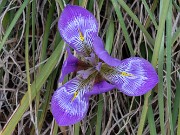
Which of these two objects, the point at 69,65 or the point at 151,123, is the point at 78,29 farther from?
the point at 151,123

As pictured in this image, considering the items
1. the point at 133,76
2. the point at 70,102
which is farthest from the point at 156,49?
the point at 70,102

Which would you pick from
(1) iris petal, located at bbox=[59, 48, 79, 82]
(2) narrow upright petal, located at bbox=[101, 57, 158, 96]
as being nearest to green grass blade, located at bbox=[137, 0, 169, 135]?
(2) narrow upright petal, located at bbox=[101, 57, 158, 96]

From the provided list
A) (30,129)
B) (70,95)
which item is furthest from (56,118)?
(30,129)

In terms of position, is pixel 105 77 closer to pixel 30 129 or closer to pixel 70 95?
pixel 70 95

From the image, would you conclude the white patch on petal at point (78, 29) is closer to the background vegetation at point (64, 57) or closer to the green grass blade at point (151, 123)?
the background vegetation at point (64, 57)

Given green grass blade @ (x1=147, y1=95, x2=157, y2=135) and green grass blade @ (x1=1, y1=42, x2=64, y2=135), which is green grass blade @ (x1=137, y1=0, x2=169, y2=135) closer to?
green grass blade @ (x1=147, y1=95, x2=157, y2=135)

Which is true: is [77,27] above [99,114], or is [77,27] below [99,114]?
above

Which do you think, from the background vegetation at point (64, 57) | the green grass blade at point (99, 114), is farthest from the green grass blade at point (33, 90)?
the green grass blade at point (99, 114)
